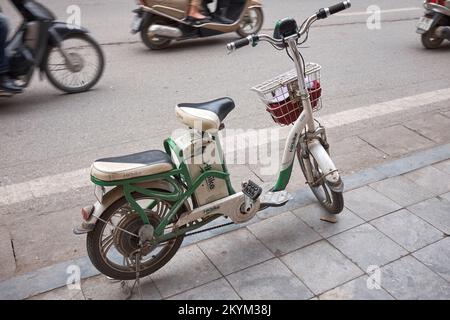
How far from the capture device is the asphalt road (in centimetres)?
468

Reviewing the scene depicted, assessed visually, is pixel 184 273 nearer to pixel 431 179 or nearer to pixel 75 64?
pixel 431 179

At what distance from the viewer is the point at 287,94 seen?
3115 millimetres

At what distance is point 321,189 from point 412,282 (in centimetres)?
102

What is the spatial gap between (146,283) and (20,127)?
2981 mm

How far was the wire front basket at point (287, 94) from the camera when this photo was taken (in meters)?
3.05

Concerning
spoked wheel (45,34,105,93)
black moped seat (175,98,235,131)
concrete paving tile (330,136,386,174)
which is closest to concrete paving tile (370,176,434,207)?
concrete paving tile (330,136,386,174)

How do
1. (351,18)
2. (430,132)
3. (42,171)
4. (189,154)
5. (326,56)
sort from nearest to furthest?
(189,154) < (42,171) < (430,132) < (326,56) < (351,18)

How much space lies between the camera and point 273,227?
3.38 m

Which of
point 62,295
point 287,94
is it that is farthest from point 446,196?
point 62,295

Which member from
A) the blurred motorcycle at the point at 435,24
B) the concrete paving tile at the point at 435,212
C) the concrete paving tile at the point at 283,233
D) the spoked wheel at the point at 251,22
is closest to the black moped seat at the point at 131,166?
the concrete paving tile at the point at 283,233

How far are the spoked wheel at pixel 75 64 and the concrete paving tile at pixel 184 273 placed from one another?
355cm

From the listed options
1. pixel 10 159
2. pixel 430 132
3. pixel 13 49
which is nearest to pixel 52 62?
pixel 13 49

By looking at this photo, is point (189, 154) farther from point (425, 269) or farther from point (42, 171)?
point (42, 171)

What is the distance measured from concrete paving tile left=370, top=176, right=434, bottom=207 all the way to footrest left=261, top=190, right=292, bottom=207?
38.6 inches
